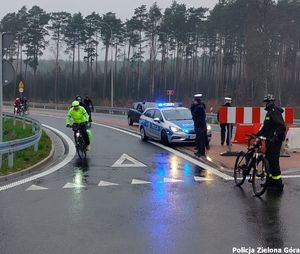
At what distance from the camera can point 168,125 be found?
1780 cm

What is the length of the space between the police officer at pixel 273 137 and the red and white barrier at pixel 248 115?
13.7ft

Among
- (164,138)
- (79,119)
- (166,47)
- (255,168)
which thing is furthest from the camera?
(166,47)

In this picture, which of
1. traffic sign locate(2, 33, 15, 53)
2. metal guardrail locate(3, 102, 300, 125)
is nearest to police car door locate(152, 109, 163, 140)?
traffic sign locate(2, 33, 15, 53)

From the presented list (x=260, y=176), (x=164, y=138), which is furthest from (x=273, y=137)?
(x=164, y=138)

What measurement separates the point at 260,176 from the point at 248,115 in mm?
4984

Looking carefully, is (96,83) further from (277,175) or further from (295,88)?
(277,175)

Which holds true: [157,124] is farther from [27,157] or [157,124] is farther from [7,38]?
[7,38]

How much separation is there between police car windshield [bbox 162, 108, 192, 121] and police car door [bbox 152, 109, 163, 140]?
0.23 m

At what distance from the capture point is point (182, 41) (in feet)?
264

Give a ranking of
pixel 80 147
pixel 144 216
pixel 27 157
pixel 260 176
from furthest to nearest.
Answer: pixel 80 147 < pixel 27 157 < pixel 260 176 < pixel 144 216

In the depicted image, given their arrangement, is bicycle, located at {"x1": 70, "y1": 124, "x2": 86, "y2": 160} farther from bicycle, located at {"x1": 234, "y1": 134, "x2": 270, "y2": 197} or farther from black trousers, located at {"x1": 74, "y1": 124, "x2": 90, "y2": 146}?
bicycle, located at {"x1": 234, "y1": 134, "x2": 270, "y2": 197}

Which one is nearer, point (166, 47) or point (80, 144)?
point (80, 144)

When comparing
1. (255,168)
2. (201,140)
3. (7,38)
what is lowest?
(255,168)

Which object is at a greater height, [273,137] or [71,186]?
[273,137]
